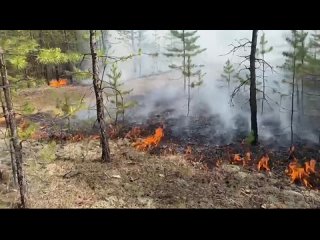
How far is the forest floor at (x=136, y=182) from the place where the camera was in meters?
7.70

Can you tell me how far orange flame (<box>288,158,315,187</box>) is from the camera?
328 inches

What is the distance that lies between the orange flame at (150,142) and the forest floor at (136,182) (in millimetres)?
289

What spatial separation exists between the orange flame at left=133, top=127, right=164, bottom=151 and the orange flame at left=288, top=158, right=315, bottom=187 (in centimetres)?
380

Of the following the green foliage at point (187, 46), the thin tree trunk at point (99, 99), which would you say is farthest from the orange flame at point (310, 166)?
the green foliage at point (187, 46)

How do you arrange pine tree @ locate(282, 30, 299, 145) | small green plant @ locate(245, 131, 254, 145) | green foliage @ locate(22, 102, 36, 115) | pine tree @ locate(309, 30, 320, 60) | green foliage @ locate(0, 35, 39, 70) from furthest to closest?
pine tree @ locate(282, 30, 299, 145), pine tree @ locate(309, 30, 320, 60), small green plant @ locate(245, 131, 254, 145), green foliage @ locate(22, 102, 36, 115), green foliage @ locate(0, 35, 39, 70)

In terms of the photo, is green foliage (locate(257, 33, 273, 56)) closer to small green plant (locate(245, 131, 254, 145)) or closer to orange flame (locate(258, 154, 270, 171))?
small green plant (locate(245, 131, 254, 145))

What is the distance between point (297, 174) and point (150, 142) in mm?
4185

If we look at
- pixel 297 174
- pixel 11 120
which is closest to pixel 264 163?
pixel 297 174

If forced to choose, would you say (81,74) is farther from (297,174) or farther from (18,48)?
(297,174)

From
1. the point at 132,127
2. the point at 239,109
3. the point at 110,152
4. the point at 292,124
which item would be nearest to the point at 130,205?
the point at 110,152

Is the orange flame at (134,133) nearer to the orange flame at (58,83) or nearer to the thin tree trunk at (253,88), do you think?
the orange flame at (58,83)

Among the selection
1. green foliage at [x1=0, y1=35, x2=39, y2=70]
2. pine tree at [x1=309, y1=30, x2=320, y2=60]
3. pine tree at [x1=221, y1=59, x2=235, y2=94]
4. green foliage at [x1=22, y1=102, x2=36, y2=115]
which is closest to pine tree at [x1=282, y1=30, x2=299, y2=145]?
pine tree at [x1=309, y1=30, x2=320, y2=60]

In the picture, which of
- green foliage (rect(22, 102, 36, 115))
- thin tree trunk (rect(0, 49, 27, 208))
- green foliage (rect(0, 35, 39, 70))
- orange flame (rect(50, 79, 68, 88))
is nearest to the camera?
thin tree trunk (rect(0, 49, 27, 208))

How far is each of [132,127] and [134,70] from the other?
590cm
